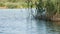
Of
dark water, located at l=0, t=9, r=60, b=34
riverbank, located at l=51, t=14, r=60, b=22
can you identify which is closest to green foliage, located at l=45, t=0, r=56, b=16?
riverbank, located at l=51, t=14, r=60, b=22

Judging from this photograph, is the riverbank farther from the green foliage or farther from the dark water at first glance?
the dark water

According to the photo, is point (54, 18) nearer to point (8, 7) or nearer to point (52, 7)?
point (52, 7)

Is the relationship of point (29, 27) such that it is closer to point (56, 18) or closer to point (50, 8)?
point (56, 18)

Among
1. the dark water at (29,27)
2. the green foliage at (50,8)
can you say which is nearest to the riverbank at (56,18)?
the green foliage at (50,8)

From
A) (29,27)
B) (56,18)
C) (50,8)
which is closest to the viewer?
(29,27)

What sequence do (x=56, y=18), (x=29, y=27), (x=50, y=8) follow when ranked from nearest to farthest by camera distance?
(x=29, y=27) → (x=56, y=18) → (x=50, y=8)

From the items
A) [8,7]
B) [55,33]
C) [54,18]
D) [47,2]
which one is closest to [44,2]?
[47,2]

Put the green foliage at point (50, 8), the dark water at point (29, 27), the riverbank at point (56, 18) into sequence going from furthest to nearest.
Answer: the green foliage at point (50, 8)
the riverbank at point (56, 18)
the dark water at point (29, 27)

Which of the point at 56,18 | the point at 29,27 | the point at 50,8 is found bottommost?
the point at 29,27

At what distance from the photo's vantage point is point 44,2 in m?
26.8

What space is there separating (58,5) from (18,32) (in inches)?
311

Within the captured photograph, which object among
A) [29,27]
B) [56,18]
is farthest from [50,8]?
[29,27]

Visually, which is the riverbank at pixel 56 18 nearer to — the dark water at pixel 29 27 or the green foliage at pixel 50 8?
the green foliage at pixel 50 8

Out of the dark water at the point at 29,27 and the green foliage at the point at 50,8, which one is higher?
the green foliage at the point at 50,8
